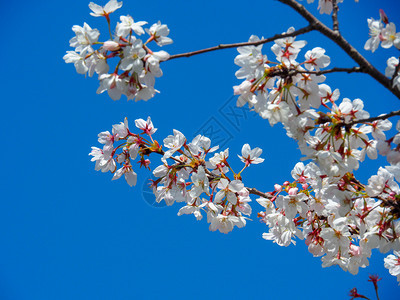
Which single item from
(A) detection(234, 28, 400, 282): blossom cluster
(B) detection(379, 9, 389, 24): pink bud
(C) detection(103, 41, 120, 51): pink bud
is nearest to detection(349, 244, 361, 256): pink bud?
(A) detection(234, 28, 400, 282): blossom cluster

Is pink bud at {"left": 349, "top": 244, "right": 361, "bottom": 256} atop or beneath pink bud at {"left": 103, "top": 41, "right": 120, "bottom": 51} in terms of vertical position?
beneath

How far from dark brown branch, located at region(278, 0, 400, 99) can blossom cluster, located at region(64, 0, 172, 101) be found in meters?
0.47

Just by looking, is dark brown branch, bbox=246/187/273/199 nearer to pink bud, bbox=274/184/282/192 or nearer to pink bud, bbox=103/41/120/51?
pink bud, bbox=274/184/282/192

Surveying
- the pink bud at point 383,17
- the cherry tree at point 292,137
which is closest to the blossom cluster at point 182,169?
the cherry tree at point 292,137

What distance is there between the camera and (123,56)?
4.60ft

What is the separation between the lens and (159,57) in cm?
135

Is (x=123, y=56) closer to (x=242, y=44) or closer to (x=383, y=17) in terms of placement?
(x=242, y=44)

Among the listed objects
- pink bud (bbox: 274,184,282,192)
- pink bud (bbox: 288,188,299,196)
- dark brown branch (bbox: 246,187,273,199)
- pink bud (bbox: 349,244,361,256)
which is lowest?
pink bud (bbox: 349,244,361,256)

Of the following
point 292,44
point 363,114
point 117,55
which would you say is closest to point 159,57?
→ point 117,55

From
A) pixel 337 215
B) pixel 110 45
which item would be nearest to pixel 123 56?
pixel 110 45

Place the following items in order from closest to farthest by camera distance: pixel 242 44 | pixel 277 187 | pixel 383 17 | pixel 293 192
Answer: pixel 242 44 → pixel 383 17 → pixel 293 192 → pixel 277 187

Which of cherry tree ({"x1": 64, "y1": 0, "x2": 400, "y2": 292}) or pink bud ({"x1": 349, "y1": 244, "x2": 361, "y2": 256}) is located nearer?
cherry tree ({"x1": 64, "y1": 0, "x2": 400, "y2": 292})

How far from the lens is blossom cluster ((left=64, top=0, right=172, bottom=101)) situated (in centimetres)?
136

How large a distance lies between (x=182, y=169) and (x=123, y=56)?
2.44ft
